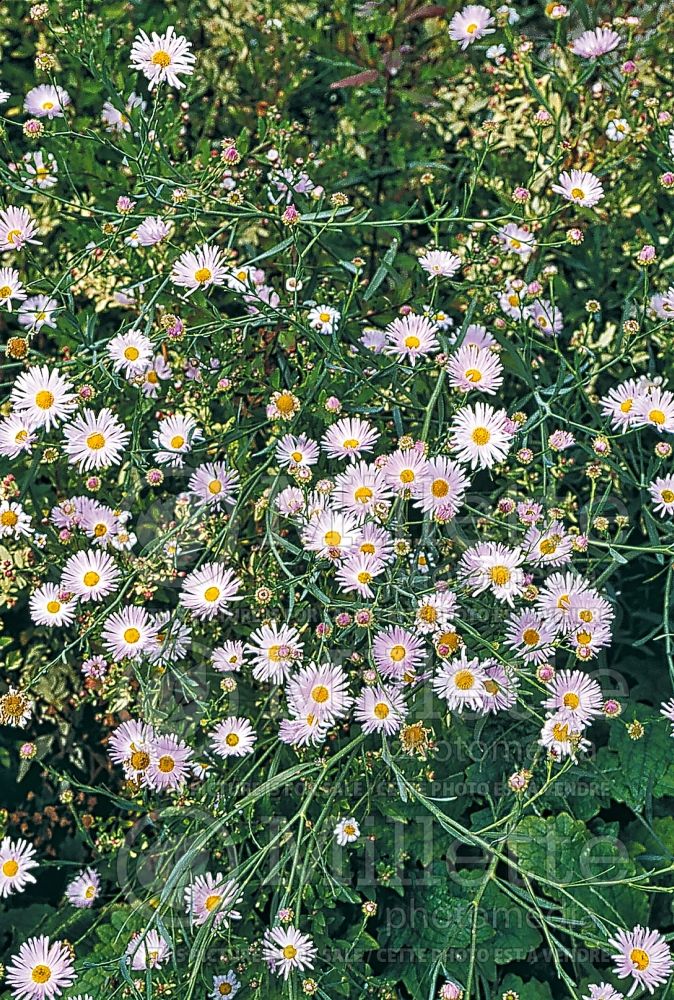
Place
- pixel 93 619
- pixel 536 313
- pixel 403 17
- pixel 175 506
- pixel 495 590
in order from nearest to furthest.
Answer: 1. pixel 495 590
2. pixel 93 619
3. pixel 175 506
4. pixel 536 313
5. pixel 403 17

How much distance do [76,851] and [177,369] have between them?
2.91 ft

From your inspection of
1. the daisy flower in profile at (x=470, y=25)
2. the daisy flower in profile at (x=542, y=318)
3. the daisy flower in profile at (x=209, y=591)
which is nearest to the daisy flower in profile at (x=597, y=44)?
the daisy flower in profile at (x=470, y=25)

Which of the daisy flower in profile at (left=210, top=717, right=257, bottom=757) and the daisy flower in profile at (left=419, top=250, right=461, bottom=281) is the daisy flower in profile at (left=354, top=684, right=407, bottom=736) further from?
the daisy flower in profile at (left=419, top=250, right=461, bottom=281)

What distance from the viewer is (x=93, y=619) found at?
5.22 feet

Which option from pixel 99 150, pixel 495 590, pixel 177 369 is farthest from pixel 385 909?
pixel 99 150

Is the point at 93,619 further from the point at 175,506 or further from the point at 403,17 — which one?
the point at 403,17

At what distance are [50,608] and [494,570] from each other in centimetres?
69

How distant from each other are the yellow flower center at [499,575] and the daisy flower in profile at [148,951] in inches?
25.4

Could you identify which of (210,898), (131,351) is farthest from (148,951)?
(131,351)

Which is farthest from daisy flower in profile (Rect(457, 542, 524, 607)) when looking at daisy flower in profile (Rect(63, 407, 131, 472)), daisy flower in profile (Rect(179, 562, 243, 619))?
daisy flower in profile (Rect(63, 407, 131, 472))

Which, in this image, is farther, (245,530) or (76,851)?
(76,851)

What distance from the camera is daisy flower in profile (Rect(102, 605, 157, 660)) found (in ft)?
5.05

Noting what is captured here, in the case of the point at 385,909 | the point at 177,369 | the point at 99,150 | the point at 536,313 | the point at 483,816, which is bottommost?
the point at 385,909

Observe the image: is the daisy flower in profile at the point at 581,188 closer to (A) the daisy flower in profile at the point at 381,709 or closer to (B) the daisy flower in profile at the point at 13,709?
(A) the daisy flower in profile at the point at 381,709
